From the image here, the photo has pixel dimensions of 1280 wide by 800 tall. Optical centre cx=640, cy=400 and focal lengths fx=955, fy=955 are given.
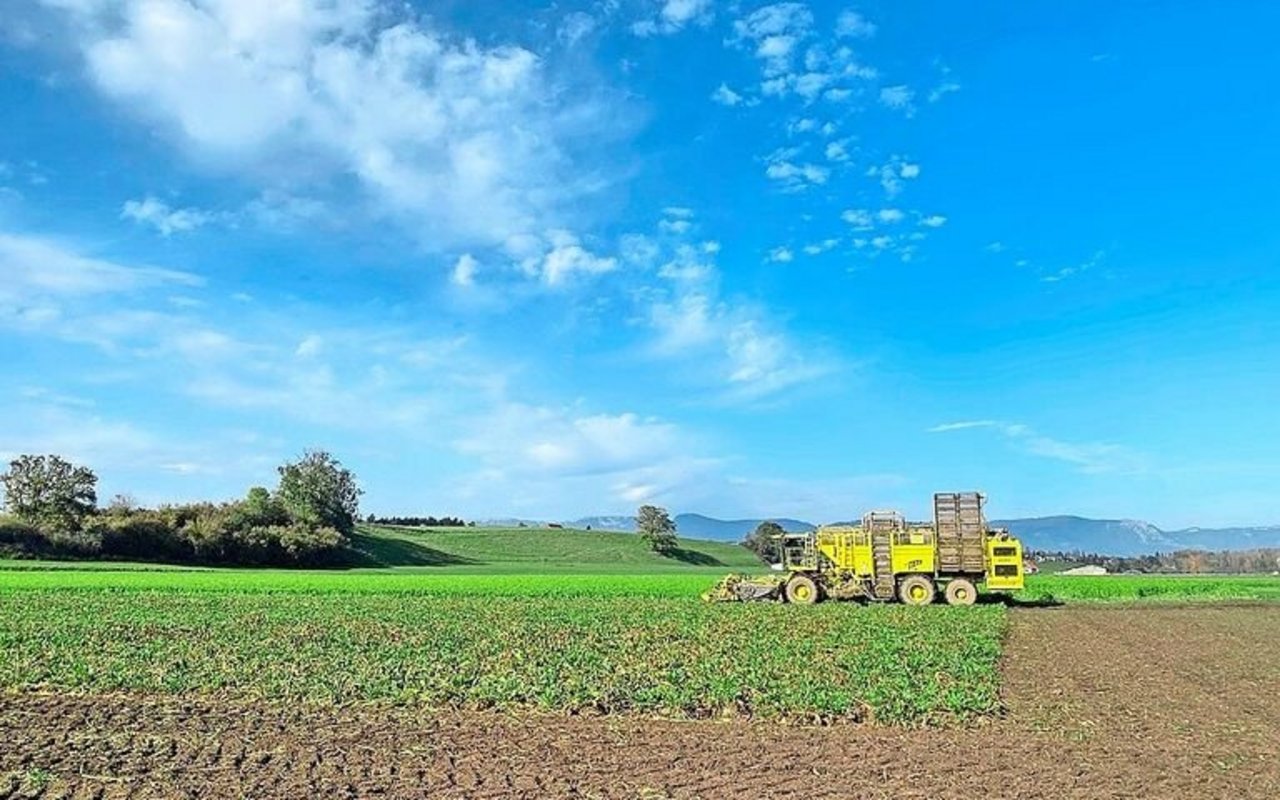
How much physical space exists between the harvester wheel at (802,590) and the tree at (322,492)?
6618 centimetres

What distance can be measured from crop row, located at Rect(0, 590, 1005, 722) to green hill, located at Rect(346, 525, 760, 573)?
58.7 meters

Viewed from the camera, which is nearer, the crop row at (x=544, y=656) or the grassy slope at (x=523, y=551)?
the crop row at (x=544, y=656)

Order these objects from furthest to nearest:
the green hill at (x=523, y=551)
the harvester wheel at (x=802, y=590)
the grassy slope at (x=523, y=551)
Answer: the green hill at (x=523, y=551)
the grassy slope at (x=523, y=551)
the harvester wheel at (x=802, y=590)

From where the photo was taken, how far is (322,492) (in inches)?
3728

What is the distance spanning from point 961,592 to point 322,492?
74.9 m

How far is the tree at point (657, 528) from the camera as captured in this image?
108 metres

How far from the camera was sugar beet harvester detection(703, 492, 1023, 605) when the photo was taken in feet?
108

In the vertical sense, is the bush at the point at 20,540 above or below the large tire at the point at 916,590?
above

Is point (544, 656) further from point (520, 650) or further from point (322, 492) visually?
point (322, 492)

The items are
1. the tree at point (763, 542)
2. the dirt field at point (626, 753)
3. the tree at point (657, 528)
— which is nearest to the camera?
the dirt field at point (626, 753)

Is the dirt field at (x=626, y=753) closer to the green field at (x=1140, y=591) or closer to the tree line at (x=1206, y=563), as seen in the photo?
the green field at (x=1140, y=591)

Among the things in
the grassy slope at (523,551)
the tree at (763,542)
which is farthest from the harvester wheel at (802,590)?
the grassy slope at (523,551)

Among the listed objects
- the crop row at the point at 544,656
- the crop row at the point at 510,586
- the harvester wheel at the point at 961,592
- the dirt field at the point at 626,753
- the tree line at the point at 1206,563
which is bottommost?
the dirt field at the point at 626,753

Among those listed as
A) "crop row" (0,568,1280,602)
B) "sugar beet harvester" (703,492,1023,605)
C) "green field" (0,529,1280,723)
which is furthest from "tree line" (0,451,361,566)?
"sugar beet harvester" (703,492,1023,605)
